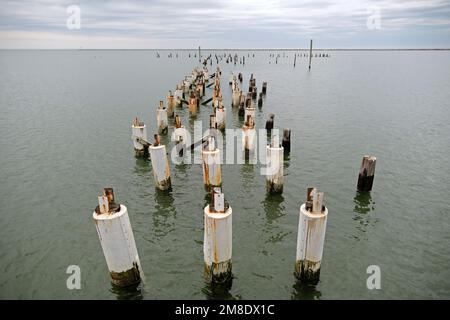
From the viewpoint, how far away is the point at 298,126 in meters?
23.0

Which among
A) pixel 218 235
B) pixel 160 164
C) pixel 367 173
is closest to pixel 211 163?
pixel 160 164

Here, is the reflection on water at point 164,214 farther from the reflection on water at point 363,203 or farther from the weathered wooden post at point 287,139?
the weathered wooden post at point 287,139

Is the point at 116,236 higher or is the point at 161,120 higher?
the point at 161,120

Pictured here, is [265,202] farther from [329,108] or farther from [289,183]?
[329,108]

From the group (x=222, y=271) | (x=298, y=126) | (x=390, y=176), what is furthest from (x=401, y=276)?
(x=298, y=126)

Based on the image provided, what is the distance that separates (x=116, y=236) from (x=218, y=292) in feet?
8.88

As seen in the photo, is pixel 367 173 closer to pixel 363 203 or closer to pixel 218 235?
pixel 363 203

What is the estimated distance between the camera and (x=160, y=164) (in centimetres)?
1131

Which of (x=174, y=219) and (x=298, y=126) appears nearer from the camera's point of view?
(x=174, y=219)

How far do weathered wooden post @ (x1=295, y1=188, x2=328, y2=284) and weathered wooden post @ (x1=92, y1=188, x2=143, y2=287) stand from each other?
3.56 meters

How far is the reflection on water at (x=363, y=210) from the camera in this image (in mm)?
10492

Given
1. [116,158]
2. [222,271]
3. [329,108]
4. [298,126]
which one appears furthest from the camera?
[329,108]

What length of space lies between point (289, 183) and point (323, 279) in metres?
5.85

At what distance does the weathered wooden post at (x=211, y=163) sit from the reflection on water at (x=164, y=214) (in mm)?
1503
